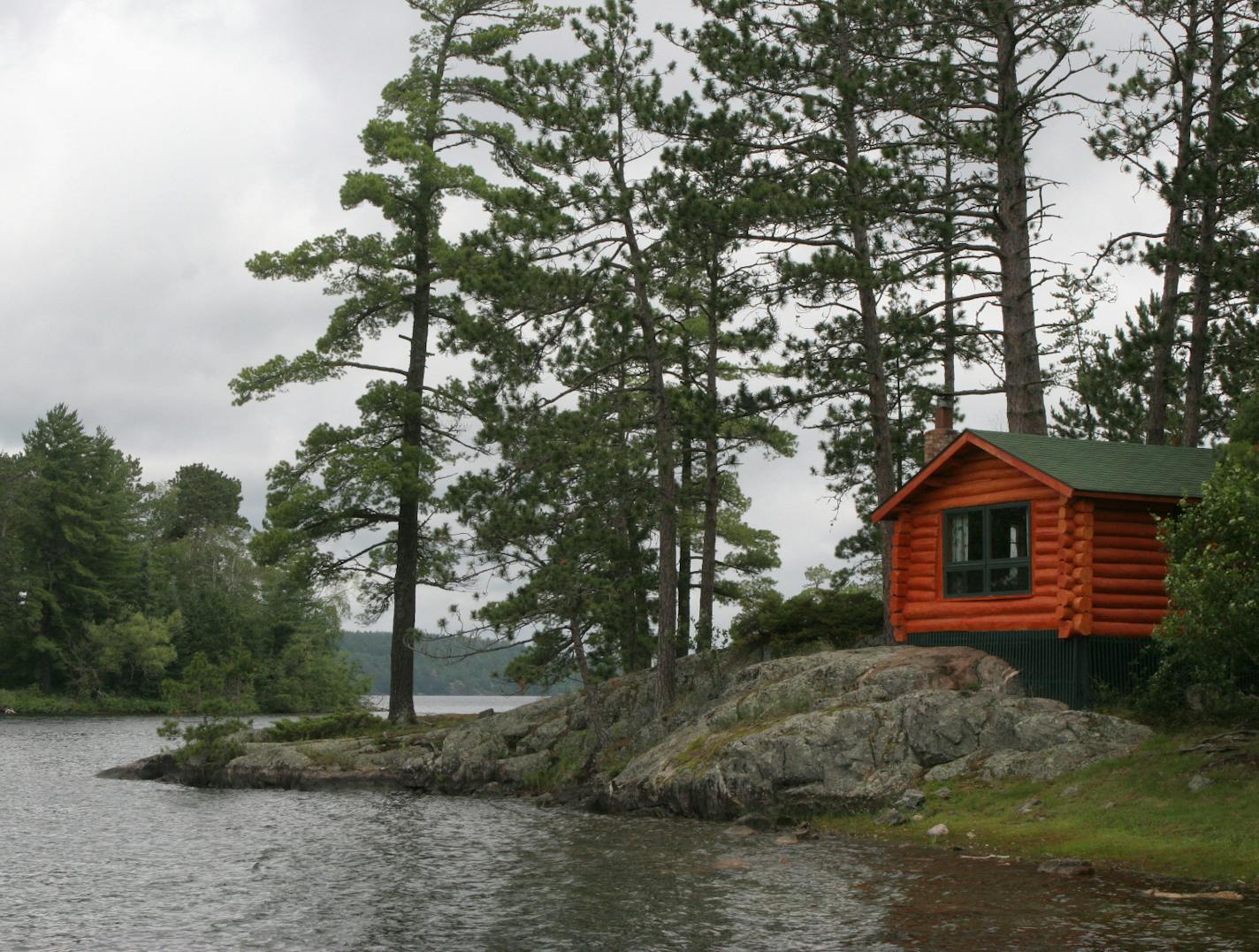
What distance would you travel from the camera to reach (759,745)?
23.2 metres

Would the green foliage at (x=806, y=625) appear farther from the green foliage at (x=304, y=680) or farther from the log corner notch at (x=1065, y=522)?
the green foliage at (x=304, y=680)

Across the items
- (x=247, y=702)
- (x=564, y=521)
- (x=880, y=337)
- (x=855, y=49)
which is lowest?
(x=247, y=702)

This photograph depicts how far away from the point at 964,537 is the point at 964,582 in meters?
1.00

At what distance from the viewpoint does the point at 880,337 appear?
3247 cm

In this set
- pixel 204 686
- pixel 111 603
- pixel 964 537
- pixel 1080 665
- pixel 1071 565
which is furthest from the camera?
pixel 111 603

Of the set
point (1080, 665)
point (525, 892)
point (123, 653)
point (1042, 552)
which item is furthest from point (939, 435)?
point (123, 653)

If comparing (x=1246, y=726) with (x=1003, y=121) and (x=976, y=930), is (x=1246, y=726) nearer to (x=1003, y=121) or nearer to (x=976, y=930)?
A: (x=976, y=930)

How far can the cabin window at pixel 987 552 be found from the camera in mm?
25578

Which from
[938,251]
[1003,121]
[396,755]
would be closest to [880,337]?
[938,251]

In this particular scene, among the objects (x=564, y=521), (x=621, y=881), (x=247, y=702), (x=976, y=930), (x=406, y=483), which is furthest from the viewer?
(x=247, y=702)

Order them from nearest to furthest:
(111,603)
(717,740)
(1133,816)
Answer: (1133,816) → (717,740) → (111,603)

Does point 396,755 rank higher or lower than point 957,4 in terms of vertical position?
lower

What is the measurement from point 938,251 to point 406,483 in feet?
55.0

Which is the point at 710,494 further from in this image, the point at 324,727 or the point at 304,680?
the point at 304,680
